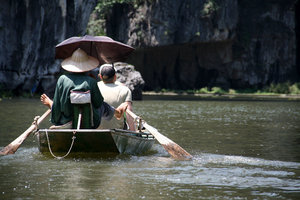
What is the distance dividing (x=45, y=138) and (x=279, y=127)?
9.18m

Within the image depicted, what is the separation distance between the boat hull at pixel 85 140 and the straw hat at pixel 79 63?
1.08 metres

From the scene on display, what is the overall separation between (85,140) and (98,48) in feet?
7.94

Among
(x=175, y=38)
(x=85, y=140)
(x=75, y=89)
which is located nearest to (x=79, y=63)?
(x=75, y=89)

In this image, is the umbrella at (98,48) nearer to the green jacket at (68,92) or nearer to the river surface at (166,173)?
the green jacket at (68,92)

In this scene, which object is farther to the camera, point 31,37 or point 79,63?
point 31,37

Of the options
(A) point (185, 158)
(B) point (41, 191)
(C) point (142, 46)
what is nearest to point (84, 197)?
(B) point (41, 191)

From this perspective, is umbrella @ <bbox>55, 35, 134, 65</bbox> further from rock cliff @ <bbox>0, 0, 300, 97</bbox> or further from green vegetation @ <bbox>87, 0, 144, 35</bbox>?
green vegetation @ <bbox>87, 0, 144, 35</bbox>

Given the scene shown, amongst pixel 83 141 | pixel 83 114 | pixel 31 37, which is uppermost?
pixel 31 37

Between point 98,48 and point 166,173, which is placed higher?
point 98,48

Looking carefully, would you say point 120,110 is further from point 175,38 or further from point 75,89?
point 175,38

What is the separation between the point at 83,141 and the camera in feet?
29.1

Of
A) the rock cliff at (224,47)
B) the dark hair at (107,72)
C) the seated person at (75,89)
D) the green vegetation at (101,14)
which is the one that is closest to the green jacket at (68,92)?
the seated person at (75,89)

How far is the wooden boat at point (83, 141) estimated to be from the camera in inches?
344

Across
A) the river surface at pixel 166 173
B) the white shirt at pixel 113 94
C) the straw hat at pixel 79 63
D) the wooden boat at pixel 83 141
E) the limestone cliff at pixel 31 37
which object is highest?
the limestone cliff at pixel 31 37
